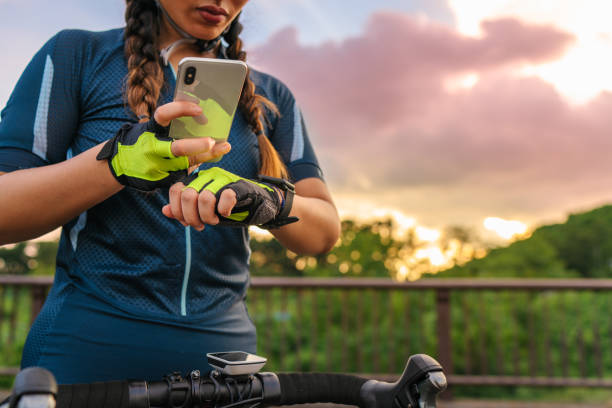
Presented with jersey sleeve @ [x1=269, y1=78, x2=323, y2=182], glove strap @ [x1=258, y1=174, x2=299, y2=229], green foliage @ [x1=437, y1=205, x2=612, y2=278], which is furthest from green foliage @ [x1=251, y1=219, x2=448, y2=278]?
glove strap @ [x1=258, y1=174, x2=299, y2=229]

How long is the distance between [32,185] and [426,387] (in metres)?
0.67

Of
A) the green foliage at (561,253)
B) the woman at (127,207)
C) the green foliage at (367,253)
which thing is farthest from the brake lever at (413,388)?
the green foliage at (561,253)

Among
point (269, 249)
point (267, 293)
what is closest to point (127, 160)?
point (267, 293)

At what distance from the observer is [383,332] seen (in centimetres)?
1094

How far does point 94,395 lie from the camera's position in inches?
25.9

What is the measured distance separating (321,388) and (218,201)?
0.38 m

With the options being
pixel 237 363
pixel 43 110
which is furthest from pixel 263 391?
pixel 43 110

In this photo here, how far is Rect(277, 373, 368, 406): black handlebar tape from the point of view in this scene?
807 millimetres

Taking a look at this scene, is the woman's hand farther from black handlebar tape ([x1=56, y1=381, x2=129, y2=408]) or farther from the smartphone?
black handlebar tape ([x1=56, y1=381, x2=129, y2=408])

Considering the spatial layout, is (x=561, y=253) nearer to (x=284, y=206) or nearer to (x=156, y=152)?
(x=284, y=206)

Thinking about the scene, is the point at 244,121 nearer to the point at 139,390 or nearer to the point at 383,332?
the point at 139,390

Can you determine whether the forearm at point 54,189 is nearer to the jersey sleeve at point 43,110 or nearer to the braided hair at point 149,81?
the jersey sleeve at point 43,110

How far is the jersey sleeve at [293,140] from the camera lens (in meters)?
1.16

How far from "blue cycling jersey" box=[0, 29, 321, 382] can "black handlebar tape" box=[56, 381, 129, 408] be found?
20cm
